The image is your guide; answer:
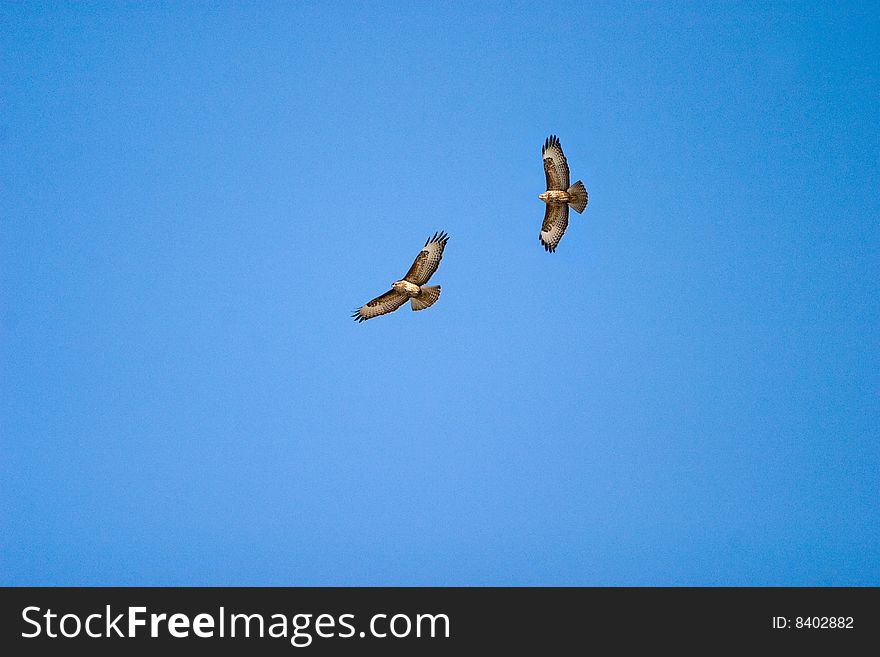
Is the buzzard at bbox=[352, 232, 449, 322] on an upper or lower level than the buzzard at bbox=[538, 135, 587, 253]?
lower

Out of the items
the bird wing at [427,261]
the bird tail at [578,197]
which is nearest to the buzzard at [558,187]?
the bird tail at [578,197]

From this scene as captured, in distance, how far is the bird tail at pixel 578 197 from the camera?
18.2 metres

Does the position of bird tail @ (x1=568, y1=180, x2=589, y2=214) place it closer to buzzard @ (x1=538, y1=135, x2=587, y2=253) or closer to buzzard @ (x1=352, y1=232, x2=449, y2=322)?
buzzard @ (x1=538, y1=135, x2=587, y2=253)

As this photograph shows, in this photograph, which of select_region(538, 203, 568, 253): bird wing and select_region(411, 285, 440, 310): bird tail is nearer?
select_region(411, 285, 440, 310): bird tail

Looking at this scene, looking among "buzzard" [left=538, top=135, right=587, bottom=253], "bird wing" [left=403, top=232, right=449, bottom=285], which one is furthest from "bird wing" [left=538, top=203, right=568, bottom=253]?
"bird wing" [left=403, top=232, right=449, bottom=285]

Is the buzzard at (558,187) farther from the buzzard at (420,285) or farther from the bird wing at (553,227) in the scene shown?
the buzzard at (420,285)

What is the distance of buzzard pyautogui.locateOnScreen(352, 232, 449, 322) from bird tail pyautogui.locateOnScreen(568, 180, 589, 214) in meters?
2.08

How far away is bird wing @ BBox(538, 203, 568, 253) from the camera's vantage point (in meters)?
18.5

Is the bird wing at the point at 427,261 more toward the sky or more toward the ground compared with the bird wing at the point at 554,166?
more toward the ground

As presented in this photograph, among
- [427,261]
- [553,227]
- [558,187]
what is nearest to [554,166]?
[558,187]

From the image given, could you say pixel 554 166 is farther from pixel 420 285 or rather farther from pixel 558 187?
pixel 420 285
